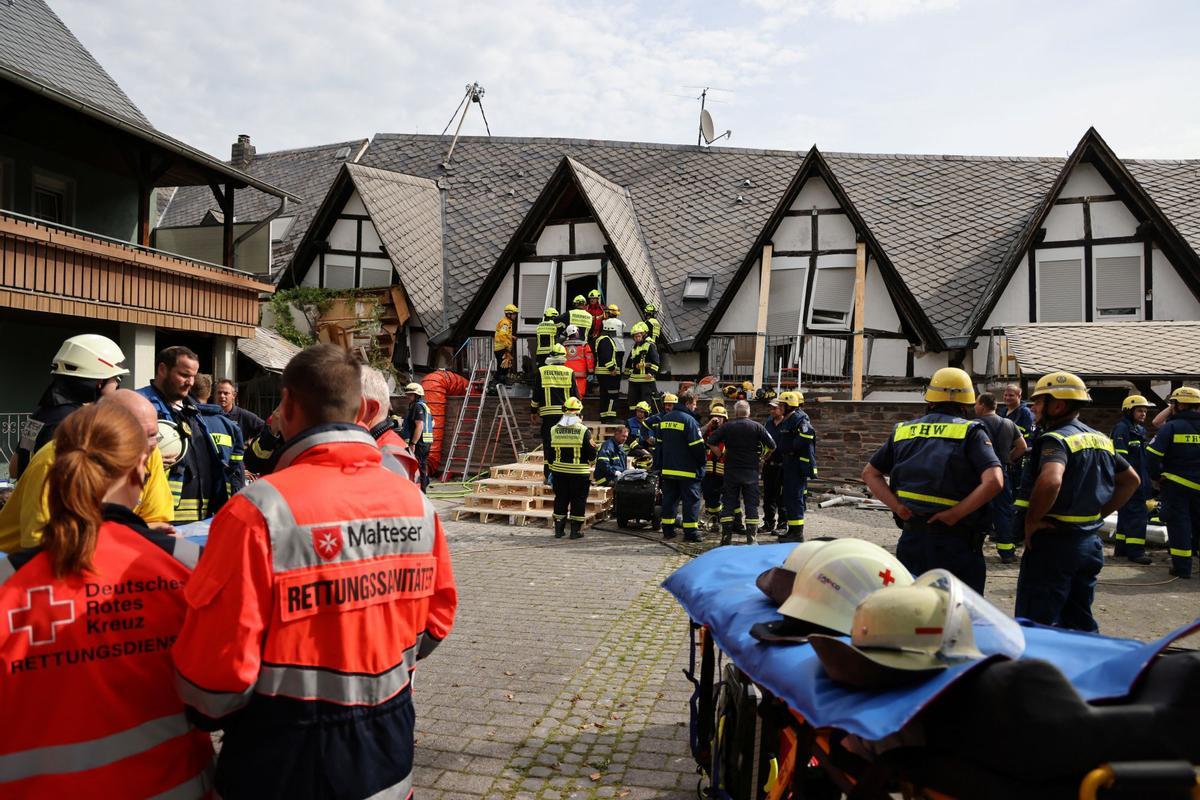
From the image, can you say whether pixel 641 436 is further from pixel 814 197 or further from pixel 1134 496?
pixel 814 197

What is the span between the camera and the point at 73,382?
14.2ft

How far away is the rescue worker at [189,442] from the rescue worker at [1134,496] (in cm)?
964

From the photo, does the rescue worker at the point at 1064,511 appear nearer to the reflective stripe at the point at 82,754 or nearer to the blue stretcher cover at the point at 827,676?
the blue stretcher cover at the point at 827,676

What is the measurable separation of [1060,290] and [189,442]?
18.7 metres

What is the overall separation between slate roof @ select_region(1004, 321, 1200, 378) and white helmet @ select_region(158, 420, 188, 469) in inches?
486

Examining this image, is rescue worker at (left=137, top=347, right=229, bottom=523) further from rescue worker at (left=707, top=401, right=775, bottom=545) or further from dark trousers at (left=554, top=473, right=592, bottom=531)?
rescue worker at (left=707, top=401, right=775, bottom=545)

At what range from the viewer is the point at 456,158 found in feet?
93.5

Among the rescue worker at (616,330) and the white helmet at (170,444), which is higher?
the rescue worker at (616,330)

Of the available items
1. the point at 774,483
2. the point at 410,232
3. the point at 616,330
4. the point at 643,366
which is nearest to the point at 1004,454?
the point at 774,483

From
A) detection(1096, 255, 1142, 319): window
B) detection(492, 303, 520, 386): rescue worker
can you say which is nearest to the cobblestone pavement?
detection(492, 303, 520, 386): rescue worker

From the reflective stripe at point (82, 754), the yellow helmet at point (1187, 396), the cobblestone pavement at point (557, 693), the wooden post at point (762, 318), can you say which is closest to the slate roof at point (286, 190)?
the wooden post at point (762, 318)

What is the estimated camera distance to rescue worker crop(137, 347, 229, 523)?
17.8ft

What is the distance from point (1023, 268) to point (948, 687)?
19.4 metres

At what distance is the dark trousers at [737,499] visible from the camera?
1123 cm
